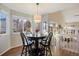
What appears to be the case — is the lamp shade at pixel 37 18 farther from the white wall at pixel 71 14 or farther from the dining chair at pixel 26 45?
the white wall at pixel 71 14

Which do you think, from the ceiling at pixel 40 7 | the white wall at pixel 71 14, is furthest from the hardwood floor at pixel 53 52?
the ceiling at pixel 40 7

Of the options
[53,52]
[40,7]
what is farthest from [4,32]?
[53,52]

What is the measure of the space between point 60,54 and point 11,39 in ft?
3.60

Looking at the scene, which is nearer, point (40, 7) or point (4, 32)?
point (40, 7)

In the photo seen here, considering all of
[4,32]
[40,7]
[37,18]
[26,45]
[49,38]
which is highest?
[40,7]

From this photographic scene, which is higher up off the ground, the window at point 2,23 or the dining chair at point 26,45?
the window at point 2,23

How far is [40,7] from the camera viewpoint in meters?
2.56

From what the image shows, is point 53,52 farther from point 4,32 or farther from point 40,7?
point 4,32

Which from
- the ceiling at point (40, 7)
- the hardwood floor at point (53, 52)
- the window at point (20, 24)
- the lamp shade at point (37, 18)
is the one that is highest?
the ceiling at point (40, 7)

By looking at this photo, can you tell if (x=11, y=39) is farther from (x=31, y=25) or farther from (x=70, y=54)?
(x=70, y=54)

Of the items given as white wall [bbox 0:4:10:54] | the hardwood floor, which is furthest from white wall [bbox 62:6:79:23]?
white wall [bbox 0:4:10:54]

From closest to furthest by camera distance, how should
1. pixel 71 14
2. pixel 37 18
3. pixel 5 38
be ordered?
pixel 37 18 < pixel 71 14 < pixel 5 38

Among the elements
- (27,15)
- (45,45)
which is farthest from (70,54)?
(27,15)

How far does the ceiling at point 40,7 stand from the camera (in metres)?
2.47
